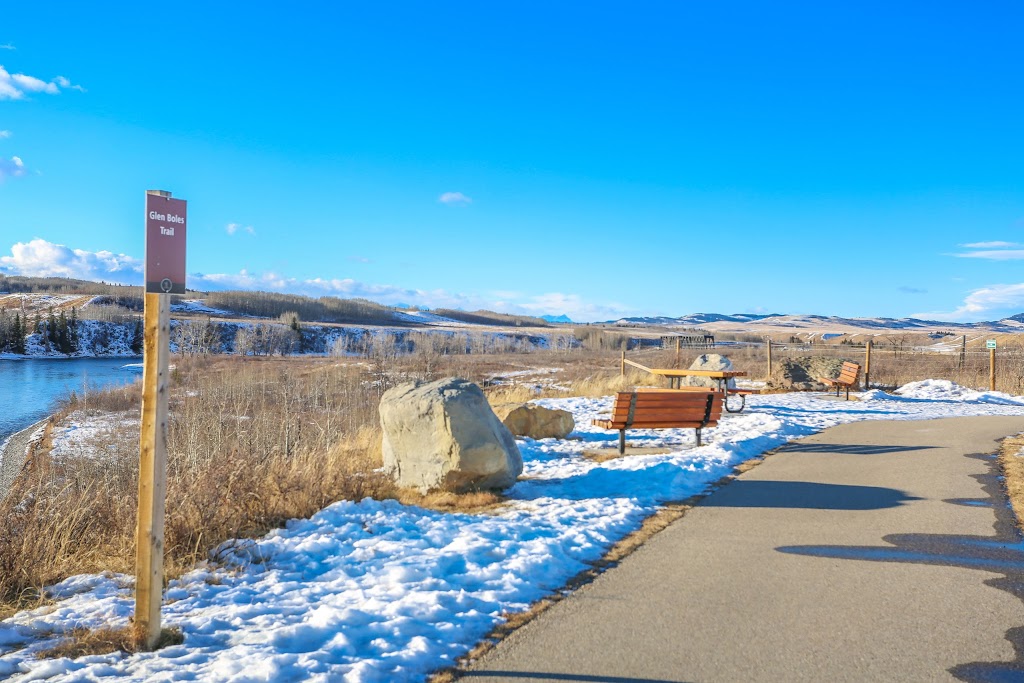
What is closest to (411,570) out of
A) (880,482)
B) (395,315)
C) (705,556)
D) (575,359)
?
(705,556)

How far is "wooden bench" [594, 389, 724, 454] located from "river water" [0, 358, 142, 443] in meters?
18.1

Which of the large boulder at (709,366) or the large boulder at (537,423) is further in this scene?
the large boulder at (709,366)

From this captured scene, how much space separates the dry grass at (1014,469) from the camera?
7.76 metres

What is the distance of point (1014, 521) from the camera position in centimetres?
718

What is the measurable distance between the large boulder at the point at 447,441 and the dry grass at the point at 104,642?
4.26m

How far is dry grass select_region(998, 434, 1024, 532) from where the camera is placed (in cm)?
776

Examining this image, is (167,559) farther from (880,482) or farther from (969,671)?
(880,482)

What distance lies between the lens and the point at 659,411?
11125mm

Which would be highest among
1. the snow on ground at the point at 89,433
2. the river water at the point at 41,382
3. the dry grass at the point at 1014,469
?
the dry grass at the point at 1014,469

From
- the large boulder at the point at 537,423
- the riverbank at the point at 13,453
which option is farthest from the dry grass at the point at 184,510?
the riverbank at the point at 13,453

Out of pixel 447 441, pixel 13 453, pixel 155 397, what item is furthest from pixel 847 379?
pixel 13 453

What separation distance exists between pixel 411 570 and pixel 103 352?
63.2m

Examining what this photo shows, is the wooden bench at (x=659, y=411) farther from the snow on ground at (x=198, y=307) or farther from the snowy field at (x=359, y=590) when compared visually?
the snow on ground at (x=198, y=307)

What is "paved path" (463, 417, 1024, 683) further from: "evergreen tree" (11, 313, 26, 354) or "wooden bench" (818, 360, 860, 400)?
"evergreen tree" (11, 313, 26, 354)
